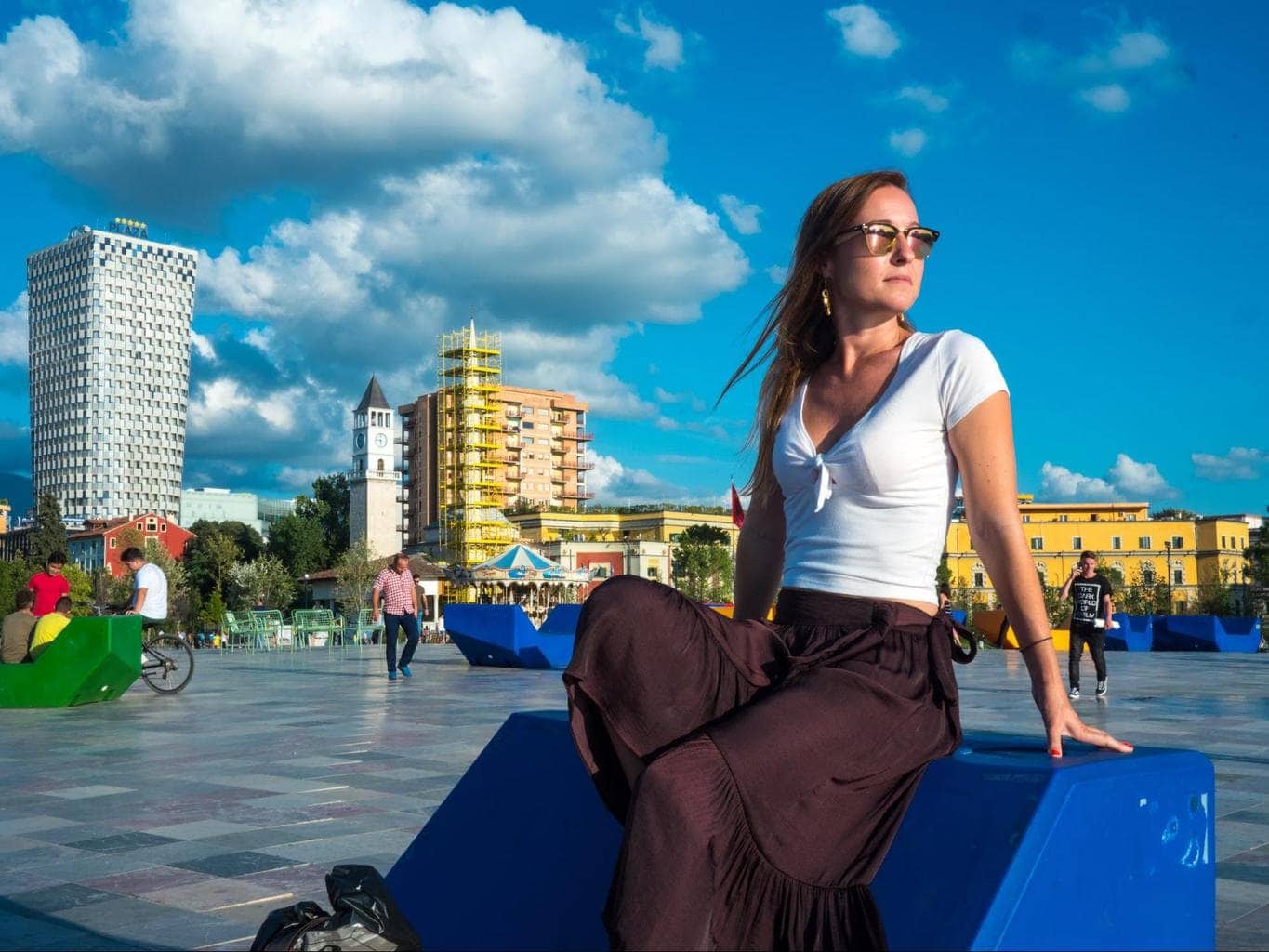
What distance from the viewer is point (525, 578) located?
105ft

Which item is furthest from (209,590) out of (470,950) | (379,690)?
(470,950)

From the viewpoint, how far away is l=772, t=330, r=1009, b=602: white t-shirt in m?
2.47

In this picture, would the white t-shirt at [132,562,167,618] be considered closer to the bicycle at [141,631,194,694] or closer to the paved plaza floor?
the bicycle at [141,631,194,694]

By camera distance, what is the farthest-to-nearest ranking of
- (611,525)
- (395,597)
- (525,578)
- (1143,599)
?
(611,525) → (1143,599) → (525,578) → (395,597)

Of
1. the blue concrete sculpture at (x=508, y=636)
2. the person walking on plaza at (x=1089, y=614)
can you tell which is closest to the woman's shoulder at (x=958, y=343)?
the person walking on plaza at (x=1089, y=614)

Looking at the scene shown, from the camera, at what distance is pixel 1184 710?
11648 millimetres

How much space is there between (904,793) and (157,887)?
2936 mm

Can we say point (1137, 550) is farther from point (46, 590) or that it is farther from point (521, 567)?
point (46, 590)

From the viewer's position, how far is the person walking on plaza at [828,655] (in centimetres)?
201

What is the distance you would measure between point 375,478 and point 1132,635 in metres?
97.8

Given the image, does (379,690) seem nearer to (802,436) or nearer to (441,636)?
(802,436)

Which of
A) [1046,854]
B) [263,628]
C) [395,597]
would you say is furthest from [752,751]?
[263,628]

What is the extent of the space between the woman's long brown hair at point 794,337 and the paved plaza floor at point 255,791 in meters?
1.24

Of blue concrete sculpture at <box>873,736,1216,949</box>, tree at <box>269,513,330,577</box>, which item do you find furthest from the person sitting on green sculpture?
tree at <box>269,513,330,577</box>
